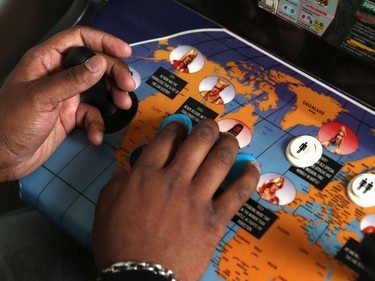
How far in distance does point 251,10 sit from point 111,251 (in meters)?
0.40

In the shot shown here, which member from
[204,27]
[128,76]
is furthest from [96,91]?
[204,27]

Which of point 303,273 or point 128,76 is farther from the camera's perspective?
point 128,76

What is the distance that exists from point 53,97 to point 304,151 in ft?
1.22

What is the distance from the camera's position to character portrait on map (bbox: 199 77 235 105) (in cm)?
83

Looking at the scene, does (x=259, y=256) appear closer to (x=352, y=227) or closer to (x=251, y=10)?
(x=352, y=227)

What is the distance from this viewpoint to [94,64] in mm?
678

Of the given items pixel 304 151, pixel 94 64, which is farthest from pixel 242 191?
pixel 94 64

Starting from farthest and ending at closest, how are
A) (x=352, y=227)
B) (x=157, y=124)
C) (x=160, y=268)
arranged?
(x=157, y=124)
(x=352, y=227)
(x=160, y=268)

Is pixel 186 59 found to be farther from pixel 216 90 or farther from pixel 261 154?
pixel 261 154

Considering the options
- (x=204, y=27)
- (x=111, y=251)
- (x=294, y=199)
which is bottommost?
(x=111, y=251)

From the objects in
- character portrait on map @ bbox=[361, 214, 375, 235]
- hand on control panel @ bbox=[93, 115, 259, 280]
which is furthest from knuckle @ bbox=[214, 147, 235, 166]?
character portrait on map @ bbox=[361, 214, 375, 235]

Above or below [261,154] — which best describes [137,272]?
below

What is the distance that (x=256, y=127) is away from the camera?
0.80 metres

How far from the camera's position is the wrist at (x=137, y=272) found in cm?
59
